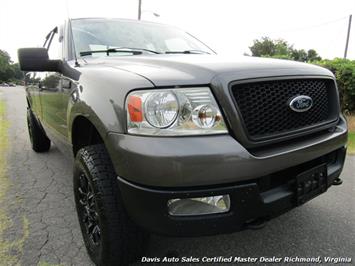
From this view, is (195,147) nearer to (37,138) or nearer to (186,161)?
(186,161)

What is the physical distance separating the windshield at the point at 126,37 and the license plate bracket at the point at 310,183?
1705 millimetres

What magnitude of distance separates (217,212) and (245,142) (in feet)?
1.26

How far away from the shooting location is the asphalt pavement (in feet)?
7.68

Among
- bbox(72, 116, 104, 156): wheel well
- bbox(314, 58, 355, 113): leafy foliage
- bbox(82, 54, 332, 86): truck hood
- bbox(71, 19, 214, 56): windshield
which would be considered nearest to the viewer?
bbox(82, 54, 332, 86): truck hood

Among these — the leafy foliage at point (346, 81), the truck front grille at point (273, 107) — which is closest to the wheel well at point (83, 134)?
the truck front grille at point (273, 107)

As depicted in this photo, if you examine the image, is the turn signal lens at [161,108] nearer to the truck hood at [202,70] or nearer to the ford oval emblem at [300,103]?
the truck hood at [202,70]

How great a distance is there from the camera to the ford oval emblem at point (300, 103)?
1927mm

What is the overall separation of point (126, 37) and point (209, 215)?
2033mm

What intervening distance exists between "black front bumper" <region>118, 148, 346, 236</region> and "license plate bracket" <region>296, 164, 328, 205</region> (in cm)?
12

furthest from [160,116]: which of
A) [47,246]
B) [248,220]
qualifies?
[47,246]

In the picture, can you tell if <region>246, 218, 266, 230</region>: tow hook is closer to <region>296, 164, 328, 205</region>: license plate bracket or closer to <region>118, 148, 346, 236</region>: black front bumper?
<region>118, 148, 346, 236</region>: black front bumper

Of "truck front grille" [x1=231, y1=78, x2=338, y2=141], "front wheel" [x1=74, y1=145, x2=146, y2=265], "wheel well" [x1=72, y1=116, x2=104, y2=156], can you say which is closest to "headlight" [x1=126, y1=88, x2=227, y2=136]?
"truck front grille" [x1=231, y1=78, x2=338, y2=141]

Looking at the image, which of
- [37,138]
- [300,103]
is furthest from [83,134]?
[37,138]

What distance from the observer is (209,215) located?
5.66 ft
